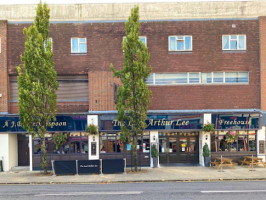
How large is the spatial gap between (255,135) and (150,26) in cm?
1116

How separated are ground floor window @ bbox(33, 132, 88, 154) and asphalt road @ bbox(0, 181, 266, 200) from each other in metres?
6.15

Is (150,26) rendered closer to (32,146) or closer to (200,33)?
(200,33)

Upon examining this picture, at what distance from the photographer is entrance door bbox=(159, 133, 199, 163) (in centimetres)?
2259

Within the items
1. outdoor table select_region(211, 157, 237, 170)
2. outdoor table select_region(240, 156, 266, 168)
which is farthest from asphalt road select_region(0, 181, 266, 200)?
outdoor table select_region(240, 156, 266, 168)

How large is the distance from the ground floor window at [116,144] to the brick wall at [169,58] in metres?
2.13

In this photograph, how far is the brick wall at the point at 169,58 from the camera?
21656mm

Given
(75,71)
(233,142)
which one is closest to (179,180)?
(233,142)

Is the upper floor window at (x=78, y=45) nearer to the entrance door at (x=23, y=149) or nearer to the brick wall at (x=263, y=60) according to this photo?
the entrance door at (x=23, y=149)

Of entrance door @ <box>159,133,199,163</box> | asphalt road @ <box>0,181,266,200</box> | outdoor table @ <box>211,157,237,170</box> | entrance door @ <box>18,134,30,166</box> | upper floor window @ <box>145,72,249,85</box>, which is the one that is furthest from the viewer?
entrance door @ <box>18,134,30,166</box>

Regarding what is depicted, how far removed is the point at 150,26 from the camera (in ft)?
71.9

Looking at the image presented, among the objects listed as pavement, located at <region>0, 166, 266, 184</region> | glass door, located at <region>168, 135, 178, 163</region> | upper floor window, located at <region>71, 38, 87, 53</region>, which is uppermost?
upper floor window, located at <region>71, 38, 87, 53</region>

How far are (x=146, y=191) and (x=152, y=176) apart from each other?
14.2 ft

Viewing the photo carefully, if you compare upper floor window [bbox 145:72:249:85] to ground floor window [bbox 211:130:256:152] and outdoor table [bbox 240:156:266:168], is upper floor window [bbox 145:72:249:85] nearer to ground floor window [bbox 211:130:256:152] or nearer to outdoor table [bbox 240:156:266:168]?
ground floor window [bbox 211:130:256:152]

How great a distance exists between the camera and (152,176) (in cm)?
1731
